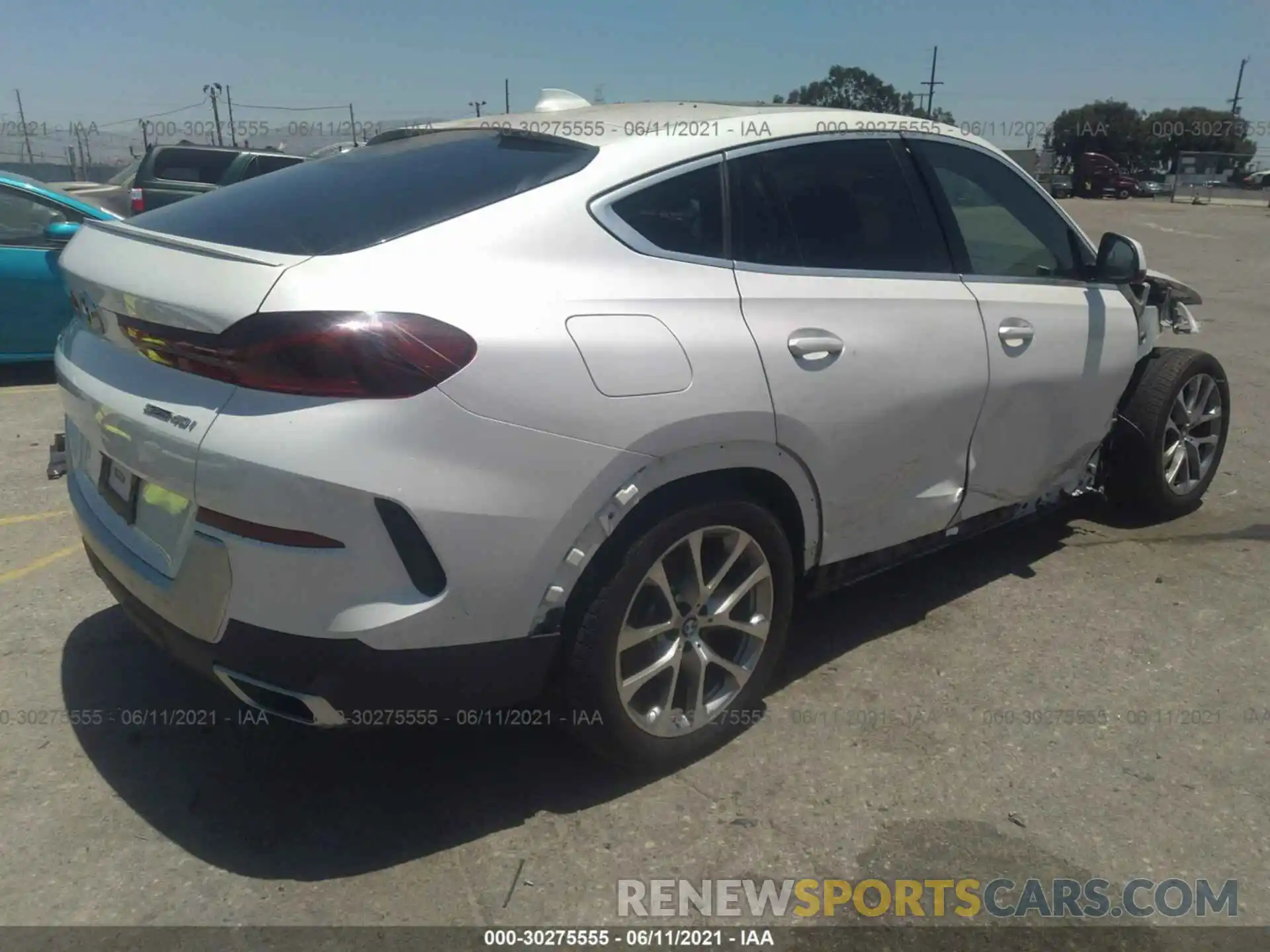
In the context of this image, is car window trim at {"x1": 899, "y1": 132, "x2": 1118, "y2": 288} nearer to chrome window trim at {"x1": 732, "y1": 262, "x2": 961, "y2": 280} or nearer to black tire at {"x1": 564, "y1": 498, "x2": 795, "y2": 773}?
chrome window trim at {"x1": 732, "y1": 262, "x2": 961, "y2": 280}

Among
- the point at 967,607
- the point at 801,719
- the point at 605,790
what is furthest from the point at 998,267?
the point at 605,790

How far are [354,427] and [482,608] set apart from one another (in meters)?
0.51

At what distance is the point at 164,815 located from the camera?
2594 millimetres

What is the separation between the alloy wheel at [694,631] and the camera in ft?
8.64

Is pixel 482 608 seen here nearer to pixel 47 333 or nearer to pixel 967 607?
pixel 967 607

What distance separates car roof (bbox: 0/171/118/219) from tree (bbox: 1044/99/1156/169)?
67.1 meters

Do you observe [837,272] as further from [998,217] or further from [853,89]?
[853,89]

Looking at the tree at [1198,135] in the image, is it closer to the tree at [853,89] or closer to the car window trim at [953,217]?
the tree at [853,89]

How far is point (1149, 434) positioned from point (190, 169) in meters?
12.2

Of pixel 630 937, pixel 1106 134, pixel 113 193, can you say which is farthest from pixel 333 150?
pixel 1106 134

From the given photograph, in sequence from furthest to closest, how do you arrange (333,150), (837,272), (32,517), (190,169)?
(190,169) → (333,150) → (32,517) → (837,272)

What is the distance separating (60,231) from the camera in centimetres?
653

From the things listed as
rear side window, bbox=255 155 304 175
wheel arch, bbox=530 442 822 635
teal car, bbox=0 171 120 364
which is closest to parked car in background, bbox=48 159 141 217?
rear side window, bbox=255 155 304 175

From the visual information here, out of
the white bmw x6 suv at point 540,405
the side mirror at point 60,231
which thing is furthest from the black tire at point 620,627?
the side mirror at point 60,231
